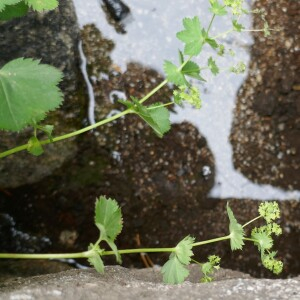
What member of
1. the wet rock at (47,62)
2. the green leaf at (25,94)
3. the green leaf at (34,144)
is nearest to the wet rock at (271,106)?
the wet rock at (47,62)

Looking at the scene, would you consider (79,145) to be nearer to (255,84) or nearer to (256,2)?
(255,84)

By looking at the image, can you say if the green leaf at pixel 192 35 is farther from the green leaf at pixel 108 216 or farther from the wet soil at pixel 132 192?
the wet soil at pixel 132 192

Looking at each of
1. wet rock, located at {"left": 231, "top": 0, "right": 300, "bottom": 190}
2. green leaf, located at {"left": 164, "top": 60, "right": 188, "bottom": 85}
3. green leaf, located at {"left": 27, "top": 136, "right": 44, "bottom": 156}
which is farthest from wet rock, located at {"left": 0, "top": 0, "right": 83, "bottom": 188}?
wet rock, located at {"left": 231, "top": 0, "right": 300, "bottom": 190}

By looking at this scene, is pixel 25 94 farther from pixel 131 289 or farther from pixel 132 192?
pixel 132 192

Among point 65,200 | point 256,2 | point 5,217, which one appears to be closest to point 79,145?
point 65,200

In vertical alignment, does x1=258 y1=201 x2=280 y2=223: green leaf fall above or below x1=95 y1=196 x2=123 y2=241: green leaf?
above

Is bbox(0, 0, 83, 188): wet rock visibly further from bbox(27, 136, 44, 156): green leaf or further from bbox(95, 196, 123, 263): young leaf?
bbox(95, 196, 123, 263): young leaf

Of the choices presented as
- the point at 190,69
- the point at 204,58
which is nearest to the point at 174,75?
the point at 190,69
